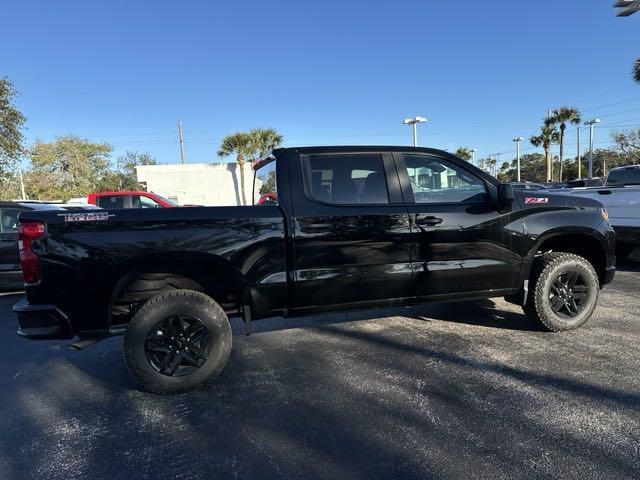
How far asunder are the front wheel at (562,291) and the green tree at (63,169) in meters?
47.6

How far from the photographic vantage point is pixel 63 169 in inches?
1877

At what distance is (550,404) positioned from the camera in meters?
3.13

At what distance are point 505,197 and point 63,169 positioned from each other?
53.0 metres

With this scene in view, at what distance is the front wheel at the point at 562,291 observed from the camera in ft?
14.7

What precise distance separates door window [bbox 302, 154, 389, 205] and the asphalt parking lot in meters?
1.49

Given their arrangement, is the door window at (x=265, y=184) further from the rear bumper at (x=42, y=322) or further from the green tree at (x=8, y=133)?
the green tree at (x=8, y=133)

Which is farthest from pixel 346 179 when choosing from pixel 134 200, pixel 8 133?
pixel 8 133

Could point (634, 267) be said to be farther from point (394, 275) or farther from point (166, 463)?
point (166, 463)

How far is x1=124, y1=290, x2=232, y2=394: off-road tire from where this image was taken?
133 inches

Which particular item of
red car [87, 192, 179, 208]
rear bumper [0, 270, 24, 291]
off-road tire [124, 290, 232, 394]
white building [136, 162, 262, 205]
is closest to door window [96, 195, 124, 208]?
red car [87, 192, 179, 208]

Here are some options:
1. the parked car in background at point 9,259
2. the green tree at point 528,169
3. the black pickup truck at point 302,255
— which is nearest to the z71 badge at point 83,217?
the black pickup truck at point 302,255

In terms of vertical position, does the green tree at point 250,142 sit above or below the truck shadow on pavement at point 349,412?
above

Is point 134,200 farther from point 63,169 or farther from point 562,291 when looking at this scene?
point 63,169

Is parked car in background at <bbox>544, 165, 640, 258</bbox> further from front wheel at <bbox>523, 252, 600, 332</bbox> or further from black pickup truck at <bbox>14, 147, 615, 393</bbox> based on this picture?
black pickup truck at <bbox>14, 147, 615, 393</bbox>
